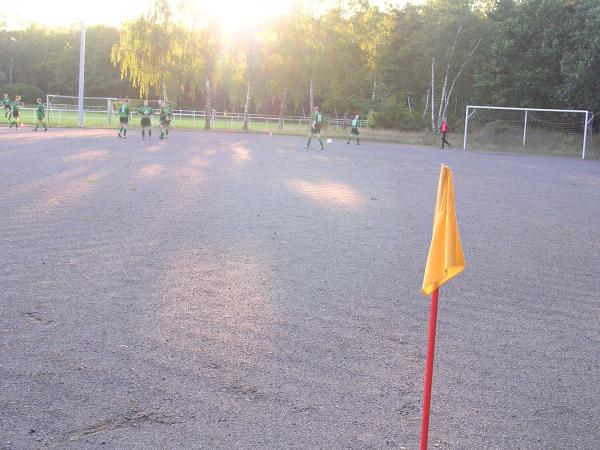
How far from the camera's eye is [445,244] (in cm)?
345

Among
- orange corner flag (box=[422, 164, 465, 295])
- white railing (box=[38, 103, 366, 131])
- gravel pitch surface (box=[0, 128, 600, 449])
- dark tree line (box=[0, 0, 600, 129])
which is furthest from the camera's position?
white railing (box=[38, 103, 366, 131])

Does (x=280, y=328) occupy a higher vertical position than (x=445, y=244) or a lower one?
lower

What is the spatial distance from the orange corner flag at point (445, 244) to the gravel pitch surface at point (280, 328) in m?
1.12

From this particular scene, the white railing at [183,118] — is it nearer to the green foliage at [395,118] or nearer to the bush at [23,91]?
the green foliage at [395,118]

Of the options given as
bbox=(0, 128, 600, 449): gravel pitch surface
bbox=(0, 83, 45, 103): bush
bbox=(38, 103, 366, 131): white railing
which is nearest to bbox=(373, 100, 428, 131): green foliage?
bbox=(38, 103, 366, 131): white railing

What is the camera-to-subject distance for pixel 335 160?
2773cm

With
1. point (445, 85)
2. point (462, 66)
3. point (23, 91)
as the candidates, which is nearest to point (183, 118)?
point (445, 85)

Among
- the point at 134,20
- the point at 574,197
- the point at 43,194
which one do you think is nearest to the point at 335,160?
the point at 574,197

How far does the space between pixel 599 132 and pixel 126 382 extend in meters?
45.4

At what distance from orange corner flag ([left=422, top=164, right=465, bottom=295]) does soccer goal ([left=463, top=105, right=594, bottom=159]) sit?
1554 inches

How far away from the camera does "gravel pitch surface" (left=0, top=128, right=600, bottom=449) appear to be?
4246mm

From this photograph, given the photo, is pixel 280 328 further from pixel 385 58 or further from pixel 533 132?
pixel 385 58

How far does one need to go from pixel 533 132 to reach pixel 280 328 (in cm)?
4098

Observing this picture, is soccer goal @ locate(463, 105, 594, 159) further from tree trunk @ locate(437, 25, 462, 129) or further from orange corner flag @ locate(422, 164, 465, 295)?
orange corner flag @ locate(422, 164, 465, 295)
